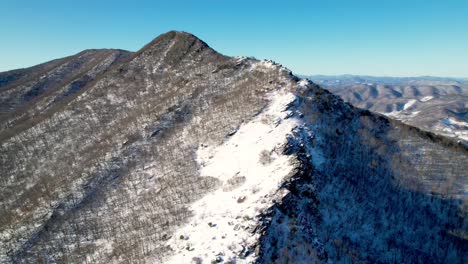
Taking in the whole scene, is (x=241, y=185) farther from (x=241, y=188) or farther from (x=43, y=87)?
(x=43, y=87)

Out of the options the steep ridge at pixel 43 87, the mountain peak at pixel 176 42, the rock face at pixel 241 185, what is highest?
the mountain peak at pixel 176 42

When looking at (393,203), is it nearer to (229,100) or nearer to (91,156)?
(229,100)

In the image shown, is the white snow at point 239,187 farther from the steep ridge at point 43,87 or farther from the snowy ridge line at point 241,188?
the steep ridge at point 43,87

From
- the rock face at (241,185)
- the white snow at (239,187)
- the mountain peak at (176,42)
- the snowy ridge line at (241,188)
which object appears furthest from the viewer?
the mountain peak at (176,42)

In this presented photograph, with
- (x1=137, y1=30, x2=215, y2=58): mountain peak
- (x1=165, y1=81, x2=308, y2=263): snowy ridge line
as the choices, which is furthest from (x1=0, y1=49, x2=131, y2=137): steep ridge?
(x1=165, y1=81, x2=308, y2=263): snowy ridge line

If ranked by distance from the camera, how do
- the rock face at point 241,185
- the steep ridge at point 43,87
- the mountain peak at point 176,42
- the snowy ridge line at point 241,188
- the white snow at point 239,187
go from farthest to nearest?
1. the steep ridge at point 43,87
2. the mountain peak at point 176,42
3. the rock face at point 241,185
4. the white snow at point 239,187
5. the snowy ridge line at point 241,188

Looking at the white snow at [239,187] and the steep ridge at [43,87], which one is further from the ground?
the steep ridge at [43,87]

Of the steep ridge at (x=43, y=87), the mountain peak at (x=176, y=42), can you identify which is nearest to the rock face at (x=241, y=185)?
the mountain peak at (x=176, y=42)

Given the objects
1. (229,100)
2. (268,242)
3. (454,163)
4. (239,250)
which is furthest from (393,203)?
(229,100)
